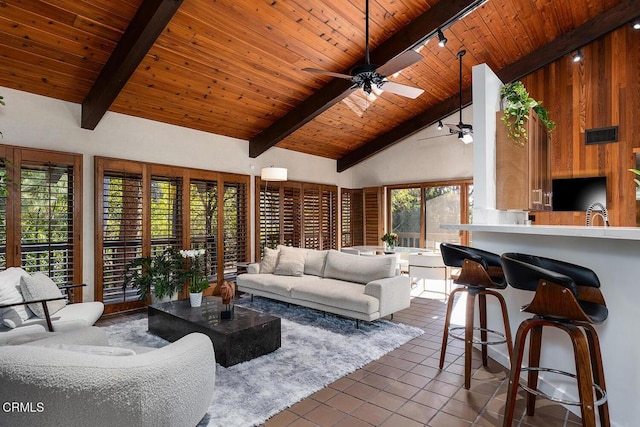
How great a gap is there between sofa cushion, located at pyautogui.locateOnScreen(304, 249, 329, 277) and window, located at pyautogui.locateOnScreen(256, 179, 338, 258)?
1.44 meters

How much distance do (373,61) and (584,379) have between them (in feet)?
14.3

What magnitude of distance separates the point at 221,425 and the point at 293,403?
1.70 ft

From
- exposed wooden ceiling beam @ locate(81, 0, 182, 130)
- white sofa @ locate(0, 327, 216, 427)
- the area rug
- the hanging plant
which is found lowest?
the area rug

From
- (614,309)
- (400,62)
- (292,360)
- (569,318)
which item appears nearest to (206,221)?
(292,360)

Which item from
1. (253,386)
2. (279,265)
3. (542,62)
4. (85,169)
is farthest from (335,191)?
(253,386)

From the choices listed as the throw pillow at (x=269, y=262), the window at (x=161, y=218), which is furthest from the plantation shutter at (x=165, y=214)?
the throw pillow at (x=269, y=262)

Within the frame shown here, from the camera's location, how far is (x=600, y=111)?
17.7 ft

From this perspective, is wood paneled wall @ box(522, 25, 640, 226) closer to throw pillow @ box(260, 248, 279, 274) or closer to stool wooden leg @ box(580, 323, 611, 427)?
stool wooden leg @ box(580, 323, 611, 427)

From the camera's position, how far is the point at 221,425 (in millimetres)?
2203

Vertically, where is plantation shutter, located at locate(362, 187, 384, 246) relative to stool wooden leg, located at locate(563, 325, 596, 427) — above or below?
above

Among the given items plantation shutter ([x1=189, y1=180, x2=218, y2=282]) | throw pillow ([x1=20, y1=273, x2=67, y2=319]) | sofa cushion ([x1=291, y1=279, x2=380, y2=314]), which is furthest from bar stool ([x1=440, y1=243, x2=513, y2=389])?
plantation shutter ([x1=189, y1=180, x2=218, y2=282])

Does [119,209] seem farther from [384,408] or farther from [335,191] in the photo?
[335,191]

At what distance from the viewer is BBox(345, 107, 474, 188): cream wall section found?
7.28 m

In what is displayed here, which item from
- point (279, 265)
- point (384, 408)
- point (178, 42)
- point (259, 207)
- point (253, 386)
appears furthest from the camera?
point (259, 207)
